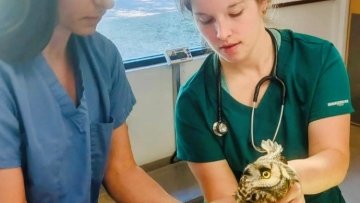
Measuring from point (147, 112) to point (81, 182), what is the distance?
1.14 meters

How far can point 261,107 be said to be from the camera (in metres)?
1.12

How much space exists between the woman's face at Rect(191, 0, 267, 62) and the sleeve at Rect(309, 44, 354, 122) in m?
0.19

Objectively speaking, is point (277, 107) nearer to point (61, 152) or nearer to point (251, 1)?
point (251, 1)

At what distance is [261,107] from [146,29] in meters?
1.16

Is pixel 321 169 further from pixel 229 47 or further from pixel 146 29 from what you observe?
pixel 146 29

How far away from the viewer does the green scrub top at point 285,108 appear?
3.62 feet

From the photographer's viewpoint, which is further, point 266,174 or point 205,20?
Result: point 205,20

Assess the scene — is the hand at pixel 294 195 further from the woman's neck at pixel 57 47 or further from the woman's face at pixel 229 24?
the woman's neck at pixel 57 47

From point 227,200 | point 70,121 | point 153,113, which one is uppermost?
point 70,121

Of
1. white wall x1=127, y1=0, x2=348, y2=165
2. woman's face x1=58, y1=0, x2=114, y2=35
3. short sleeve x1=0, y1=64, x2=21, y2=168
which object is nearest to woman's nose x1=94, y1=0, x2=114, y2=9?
woman's face x1=58, y1=0, x2=114, y2=35

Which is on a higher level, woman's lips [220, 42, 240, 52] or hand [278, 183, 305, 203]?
woman's lips [220, 42, 240, 52]

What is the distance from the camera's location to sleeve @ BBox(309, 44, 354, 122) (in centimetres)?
109

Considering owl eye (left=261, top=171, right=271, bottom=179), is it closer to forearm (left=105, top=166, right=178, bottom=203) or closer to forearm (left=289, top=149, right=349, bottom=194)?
forearm (left=289, top=149, right=349, bottom=194)

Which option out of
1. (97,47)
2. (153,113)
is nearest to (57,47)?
(97,47)
